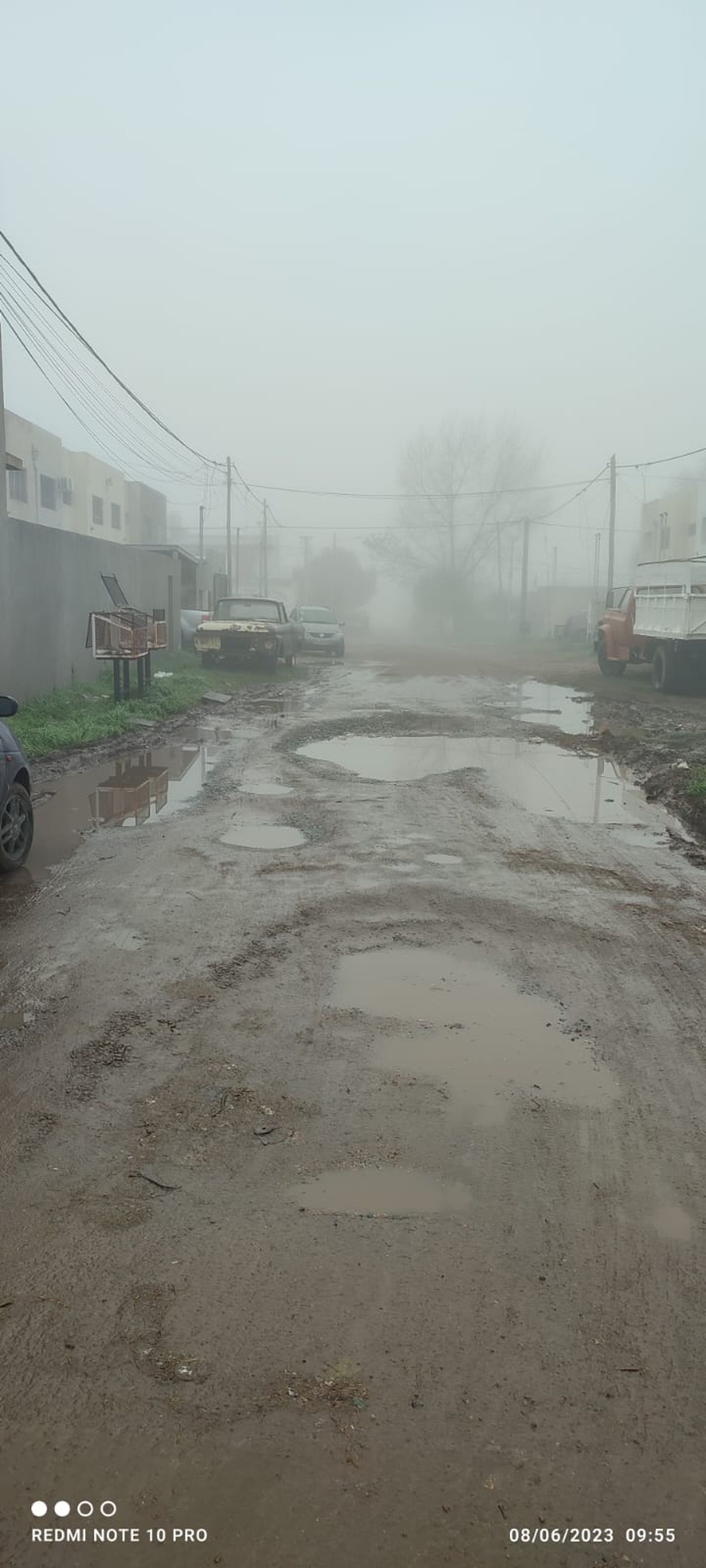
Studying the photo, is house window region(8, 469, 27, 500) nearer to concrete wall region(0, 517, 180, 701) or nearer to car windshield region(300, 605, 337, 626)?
car windshield region(300, 605, 337, 626)

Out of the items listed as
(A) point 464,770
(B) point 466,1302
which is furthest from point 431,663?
(B) point 466,1302

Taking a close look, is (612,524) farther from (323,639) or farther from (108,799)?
(108,799)

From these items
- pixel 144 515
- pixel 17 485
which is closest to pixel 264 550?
pixel 144 515

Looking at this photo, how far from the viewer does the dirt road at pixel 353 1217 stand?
2.36 m

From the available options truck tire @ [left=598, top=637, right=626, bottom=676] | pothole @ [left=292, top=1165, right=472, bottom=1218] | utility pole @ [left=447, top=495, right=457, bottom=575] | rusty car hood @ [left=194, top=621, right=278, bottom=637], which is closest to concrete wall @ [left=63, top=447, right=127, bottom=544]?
utility pole @ [left=447, top=495, right=457, bottom=575]

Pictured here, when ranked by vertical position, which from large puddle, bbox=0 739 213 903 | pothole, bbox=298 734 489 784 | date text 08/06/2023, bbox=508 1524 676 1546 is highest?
pothole, bbox=298 734 489 784

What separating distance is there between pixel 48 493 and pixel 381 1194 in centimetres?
5458

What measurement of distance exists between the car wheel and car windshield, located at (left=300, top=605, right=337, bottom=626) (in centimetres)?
2834

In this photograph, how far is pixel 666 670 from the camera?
22.0 m

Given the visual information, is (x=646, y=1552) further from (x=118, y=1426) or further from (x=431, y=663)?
(x=431, y=663)

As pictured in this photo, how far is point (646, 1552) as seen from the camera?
2.26m

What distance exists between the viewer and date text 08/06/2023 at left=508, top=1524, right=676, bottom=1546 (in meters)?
2.28

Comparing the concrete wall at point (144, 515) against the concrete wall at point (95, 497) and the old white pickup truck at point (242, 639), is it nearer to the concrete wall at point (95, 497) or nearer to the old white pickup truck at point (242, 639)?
the concrete wall at point (95, 497)

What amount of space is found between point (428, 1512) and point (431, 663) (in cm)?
3098
